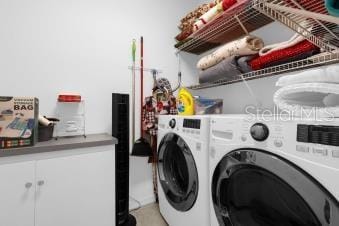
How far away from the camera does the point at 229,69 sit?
1323 millimetres

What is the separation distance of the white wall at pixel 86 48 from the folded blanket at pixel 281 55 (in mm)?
944

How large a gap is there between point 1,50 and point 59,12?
0.49m

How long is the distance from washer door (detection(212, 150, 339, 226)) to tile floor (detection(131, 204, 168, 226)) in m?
0.79

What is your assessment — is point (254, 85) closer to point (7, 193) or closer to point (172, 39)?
point (172, 39)

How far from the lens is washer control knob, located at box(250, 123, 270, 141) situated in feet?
2.09

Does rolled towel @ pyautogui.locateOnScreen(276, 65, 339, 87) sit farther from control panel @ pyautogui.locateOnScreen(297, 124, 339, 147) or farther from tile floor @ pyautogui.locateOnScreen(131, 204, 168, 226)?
tile floor @ pyautogui.locateOnScreen(131, 204, 168, 226)

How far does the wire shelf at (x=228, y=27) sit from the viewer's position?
1192 millimetres

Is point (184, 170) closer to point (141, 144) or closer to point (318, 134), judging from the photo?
point (141, 144)

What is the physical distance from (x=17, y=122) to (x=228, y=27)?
1575 millimetres

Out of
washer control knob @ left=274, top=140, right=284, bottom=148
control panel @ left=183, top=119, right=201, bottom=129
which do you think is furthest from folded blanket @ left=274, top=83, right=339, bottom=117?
control panel @ left=183, top=119, right=201, bottom=129

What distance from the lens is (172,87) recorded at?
192 centimetres

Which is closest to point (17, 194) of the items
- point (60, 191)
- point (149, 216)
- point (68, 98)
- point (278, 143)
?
point (60, 191)

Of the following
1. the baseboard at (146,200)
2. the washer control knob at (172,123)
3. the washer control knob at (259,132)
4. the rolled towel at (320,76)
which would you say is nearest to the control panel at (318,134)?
the washer control knob at (259,132)

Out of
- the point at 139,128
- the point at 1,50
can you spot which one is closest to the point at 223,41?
the point at 139,128
